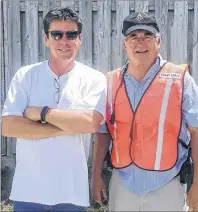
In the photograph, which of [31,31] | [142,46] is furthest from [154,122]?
[31,31]

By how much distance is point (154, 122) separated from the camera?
3.54 m

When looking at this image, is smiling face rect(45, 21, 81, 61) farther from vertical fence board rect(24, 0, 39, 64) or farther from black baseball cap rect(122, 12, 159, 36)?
vertical fence board rect(24, 0, 39, 64)

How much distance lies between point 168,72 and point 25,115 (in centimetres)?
100

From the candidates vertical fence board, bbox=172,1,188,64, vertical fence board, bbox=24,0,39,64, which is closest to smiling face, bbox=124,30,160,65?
vertical fence board, bbox=172,1,188,64

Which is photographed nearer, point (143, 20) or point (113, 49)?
point (143, 20)

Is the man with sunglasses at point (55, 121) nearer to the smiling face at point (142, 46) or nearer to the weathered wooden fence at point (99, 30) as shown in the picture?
the smiling face at point (142, 46)

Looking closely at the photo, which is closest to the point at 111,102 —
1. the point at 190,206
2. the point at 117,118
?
the point at 117,118

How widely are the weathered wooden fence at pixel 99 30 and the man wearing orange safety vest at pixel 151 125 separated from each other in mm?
2137

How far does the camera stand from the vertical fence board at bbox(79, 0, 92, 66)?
5832 millimetres

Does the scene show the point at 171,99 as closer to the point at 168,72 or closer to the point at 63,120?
the point at 168,72

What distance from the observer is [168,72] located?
3.60 m

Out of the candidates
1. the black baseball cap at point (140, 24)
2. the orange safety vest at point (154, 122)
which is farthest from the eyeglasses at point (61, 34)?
the orange safety vest at point (154, 122)

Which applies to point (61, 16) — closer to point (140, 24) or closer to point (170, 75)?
point (140, 24)

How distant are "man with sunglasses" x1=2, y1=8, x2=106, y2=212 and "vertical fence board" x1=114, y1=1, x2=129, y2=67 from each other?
7.31 feet
